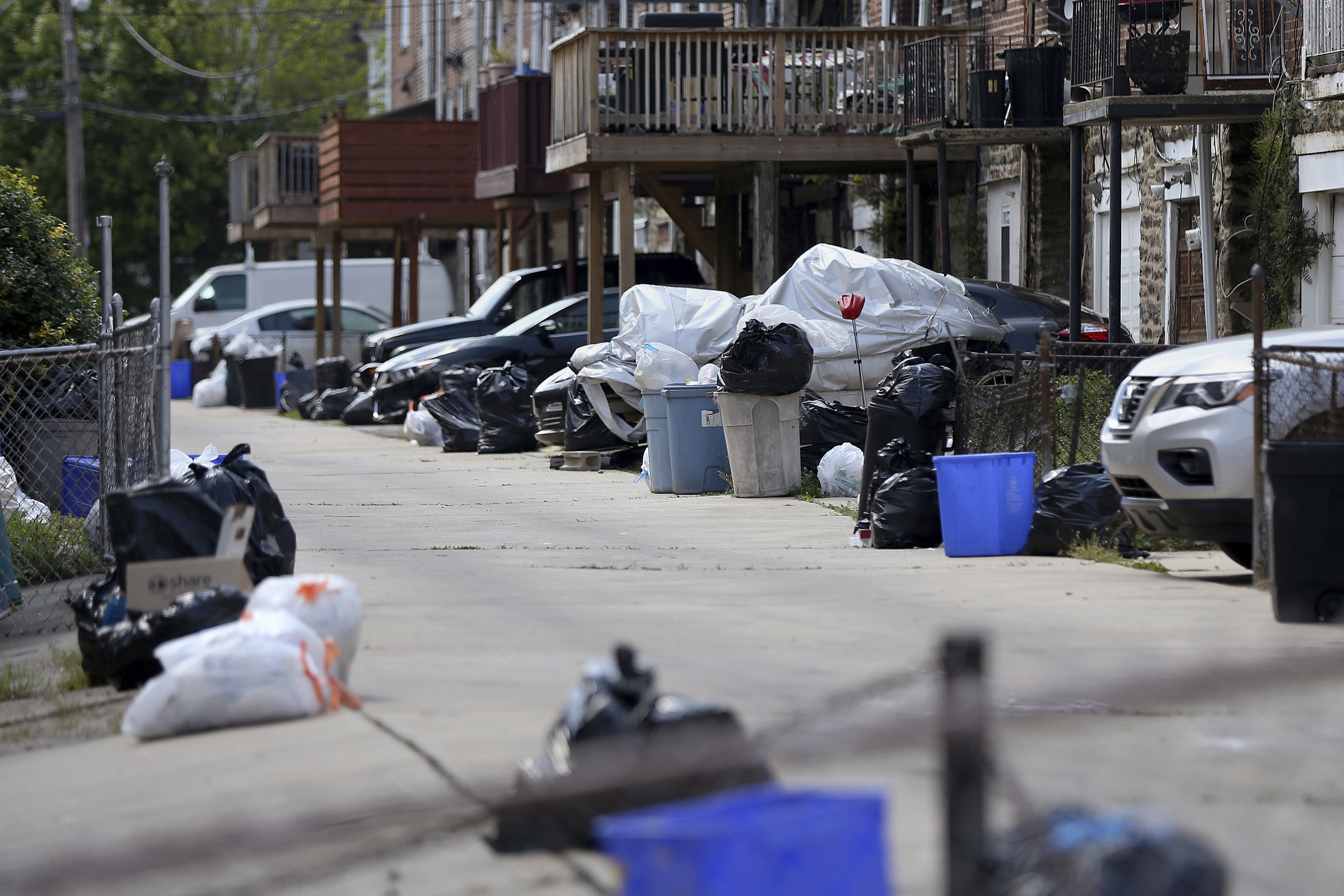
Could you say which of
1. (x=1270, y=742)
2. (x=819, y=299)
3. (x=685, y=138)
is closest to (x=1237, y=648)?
(x=1270, y=742)

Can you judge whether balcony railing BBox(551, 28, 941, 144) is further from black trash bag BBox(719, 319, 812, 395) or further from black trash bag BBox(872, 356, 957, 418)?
black trash bag BBox(872, 356, 957, 418)

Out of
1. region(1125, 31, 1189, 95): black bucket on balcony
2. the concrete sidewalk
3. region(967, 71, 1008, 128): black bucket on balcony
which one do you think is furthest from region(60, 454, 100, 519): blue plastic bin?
region(967, 71, 1008, 128): black bucket on balcony

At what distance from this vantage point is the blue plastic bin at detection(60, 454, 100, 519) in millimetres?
10320

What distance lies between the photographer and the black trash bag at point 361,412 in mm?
21688

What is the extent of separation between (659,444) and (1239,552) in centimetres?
552

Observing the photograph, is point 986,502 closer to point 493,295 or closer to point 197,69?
point 493,295

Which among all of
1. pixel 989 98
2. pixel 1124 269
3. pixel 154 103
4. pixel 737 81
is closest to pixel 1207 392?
pixel 989 98

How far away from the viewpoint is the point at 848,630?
6508 millimetres

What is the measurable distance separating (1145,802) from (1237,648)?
6.67ft

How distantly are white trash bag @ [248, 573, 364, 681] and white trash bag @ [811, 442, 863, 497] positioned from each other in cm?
667

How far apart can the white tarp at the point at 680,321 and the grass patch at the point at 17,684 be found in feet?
26.4

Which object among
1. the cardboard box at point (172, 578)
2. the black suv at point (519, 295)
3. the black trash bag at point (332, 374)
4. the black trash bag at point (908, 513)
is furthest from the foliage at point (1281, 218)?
the black trash bag at point (332, 374)

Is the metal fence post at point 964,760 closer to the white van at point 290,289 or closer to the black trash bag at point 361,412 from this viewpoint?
the black trash bag at point 361,412

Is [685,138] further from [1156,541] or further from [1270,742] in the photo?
[1270,742]
